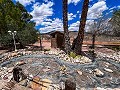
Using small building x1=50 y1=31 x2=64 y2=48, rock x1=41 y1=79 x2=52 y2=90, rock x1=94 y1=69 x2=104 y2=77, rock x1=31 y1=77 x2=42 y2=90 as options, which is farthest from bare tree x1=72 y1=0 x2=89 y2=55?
small building x1=50 y1=31 x2=64 y2=48

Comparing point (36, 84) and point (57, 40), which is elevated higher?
point (57, 40)

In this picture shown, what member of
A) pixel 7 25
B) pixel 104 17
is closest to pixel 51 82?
pixel 7 25

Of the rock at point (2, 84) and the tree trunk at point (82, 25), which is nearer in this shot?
the rock at point (2, 84)

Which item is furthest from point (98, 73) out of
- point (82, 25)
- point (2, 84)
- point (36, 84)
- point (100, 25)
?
point (100, 25)

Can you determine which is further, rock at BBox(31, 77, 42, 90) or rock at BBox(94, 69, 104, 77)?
rock at BBox(94, 69, 104, 77)

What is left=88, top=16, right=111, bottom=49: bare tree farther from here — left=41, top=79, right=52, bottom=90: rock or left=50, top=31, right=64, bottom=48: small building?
left=41, top=79, right=52, bottom=90: rock

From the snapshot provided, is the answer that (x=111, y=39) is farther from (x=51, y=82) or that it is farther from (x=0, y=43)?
(x=51, y=82)

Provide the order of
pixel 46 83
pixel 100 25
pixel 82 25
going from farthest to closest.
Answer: pixel 100 25, pixel 82 25, pixel 46 83

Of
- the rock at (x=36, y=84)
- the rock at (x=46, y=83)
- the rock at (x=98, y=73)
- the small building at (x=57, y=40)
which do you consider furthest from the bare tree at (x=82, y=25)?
the small building at (x=57, y=40)

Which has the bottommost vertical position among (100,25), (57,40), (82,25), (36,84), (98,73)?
(36,84)

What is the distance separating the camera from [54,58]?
12.8 meters

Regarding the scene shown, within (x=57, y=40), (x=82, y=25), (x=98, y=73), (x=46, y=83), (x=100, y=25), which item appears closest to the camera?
(x=46, y=83)

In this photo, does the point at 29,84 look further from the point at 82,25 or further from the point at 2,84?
the point at 82,25

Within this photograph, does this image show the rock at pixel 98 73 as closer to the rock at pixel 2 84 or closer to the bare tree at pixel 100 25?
the rock at pixel 2 84
